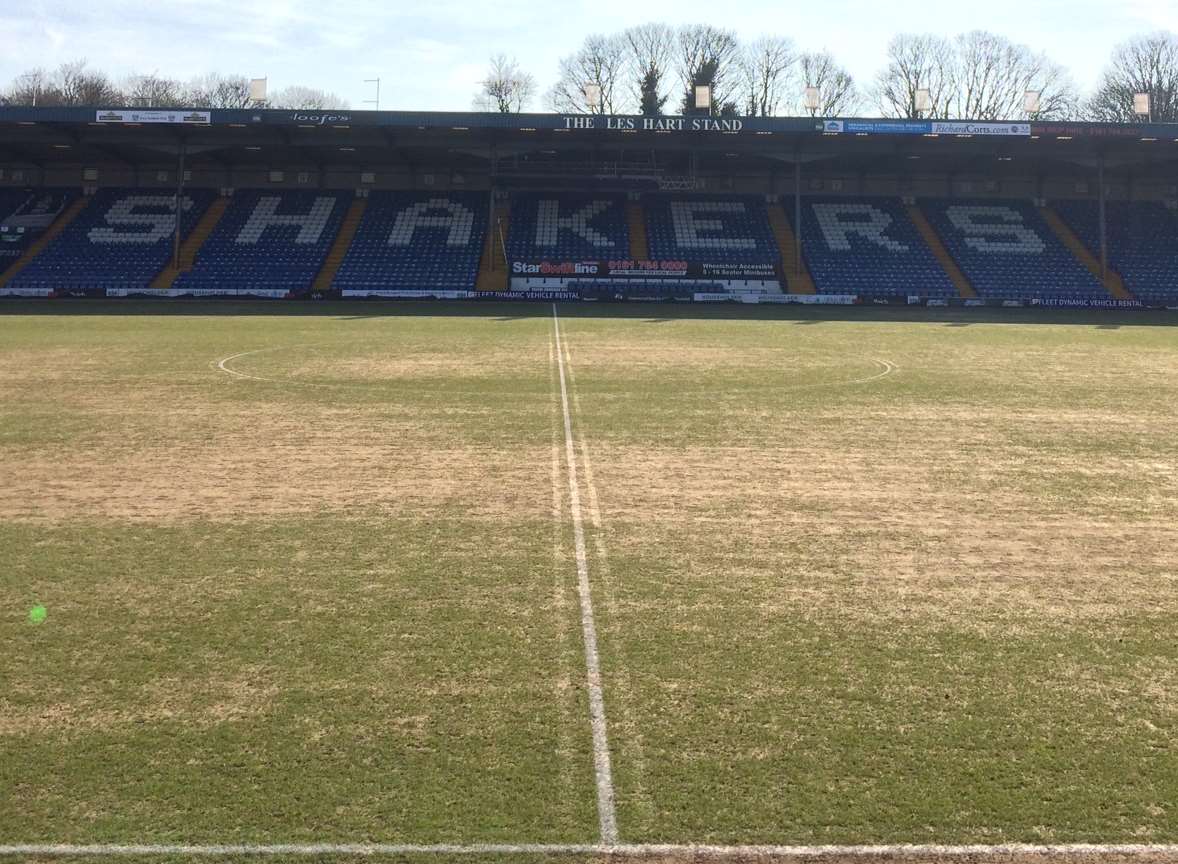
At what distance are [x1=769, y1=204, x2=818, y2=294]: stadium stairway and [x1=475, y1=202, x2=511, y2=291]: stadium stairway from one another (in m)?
15.5

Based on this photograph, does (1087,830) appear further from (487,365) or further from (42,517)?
(487,365)

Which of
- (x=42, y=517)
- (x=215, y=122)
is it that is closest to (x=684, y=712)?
(x=42, y=517)

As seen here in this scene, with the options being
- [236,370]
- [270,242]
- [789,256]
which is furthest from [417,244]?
[236,370]

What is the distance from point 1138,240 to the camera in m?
53.9

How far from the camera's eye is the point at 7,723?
6.41 m

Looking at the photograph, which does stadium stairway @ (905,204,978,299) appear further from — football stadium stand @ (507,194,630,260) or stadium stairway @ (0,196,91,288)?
stadium stairway @ (0,196,91,288)

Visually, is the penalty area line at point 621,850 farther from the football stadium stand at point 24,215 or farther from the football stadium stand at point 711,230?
the football stadium stand at point 24,215

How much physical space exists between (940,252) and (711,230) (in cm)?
1307

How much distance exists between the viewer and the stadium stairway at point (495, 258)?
49.9 metres

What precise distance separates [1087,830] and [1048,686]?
1.89 m

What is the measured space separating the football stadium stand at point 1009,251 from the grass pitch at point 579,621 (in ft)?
109

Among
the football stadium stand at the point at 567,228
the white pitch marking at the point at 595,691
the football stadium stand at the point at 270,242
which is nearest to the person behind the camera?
the white pitch marking at the point at 595,691

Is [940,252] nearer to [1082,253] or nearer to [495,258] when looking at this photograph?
[1082,253]

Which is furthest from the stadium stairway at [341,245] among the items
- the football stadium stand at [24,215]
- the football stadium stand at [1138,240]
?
the football stadium stand at [1138,240]
